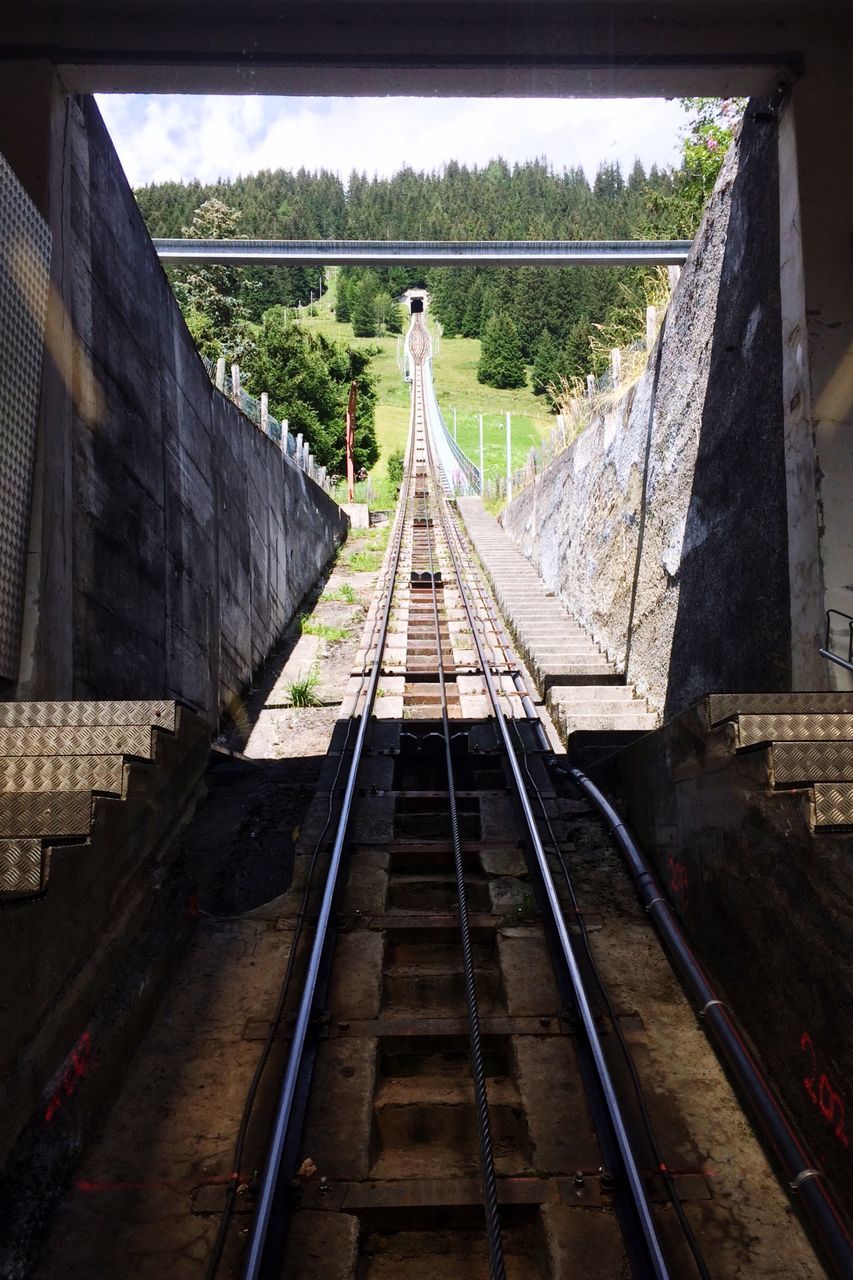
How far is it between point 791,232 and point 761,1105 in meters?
5.50

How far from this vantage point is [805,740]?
13.9 feet

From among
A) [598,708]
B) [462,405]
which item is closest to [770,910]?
[598,708]

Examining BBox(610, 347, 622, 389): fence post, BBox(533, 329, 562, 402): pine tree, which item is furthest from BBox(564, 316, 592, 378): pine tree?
BBox(610, 347, 622, 389): fence post

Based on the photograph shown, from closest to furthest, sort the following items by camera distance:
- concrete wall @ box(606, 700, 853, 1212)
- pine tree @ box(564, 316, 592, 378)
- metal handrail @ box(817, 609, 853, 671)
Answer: concrete wall @ box(606, 700, 853, 1212)
metal handrail @ box(817, 609, 853, 671)
pine tree @ box(564, 316, 592, 378)

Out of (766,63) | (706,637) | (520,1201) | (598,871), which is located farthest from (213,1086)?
(766,63)

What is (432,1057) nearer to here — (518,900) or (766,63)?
(518,900)

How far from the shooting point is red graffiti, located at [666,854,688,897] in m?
5.19

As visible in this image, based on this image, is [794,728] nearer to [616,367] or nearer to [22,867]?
[22,867]

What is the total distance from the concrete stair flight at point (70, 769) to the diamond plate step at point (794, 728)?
9.57ft

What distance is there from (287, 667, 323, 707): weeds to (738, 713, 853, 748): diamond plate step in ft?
25.2

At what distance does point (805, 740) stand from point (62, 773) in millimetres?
3459

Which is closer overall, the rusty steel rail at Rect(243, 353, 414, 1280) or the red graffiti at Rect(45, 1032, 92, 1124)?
the rusty steel rail at Rect(243, 353, 414, 1280)

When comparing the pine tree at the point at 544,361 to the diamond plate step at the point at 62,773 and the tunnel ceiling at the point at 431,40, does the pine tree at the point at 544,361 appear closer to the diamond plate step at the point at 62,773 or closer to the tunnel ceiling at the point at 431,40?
the tunnel ceiling at the point at 431,40

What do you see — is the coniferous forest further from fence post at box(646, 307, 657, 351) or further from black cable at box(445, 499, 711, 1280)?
black cable at box(445, 499, 711, 1280)
